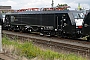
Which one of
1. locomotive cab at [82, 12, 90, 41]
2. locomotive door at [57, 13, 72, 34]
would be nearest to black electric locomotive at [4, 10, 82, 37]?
locomotive door at [57, 13, 72, 34]

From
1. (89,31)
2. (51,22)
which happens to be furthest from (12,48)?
(51,22)

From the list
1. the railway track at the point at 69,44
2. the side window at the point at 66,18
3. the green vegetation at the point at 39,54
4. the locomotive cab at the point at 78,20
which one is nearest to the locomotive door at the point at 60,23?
the side window at the point at 66,18

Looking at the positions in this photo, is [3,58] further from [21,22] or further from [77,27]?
[21,22]

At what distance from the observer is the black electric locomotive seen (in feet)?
71.1

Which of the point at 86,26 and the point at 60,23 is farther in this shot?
the point at 60,23

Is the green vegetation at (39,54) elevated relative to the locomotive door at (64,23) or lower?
lower

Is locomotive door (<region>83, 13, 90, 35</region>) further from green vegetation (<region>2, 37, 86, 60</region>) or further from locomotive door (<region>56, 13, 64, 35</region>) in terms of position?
green vegetation (<region>2, 37, 86, 60</region>)

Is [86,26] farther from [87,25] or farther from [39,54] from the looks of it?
[39,54]

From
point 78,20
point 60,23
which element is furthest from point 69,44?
point 60,23

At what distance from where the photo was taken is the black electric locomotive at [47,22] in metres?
21.7

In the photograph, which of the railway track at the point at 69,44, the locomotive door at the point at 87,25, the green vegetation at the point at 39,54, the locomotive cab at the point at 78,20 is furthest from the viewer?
the locomotive cab at the point at 78,20

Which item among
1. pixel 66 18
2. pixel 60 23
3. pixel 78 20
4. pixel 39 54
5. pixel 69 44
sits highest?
pixel 66 18

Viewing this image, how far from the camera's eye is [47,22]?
24469 mm

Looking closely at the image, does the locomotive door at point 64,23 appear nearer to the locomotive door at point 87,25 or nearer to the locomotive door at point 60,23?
the locomotive door at point 60,23
